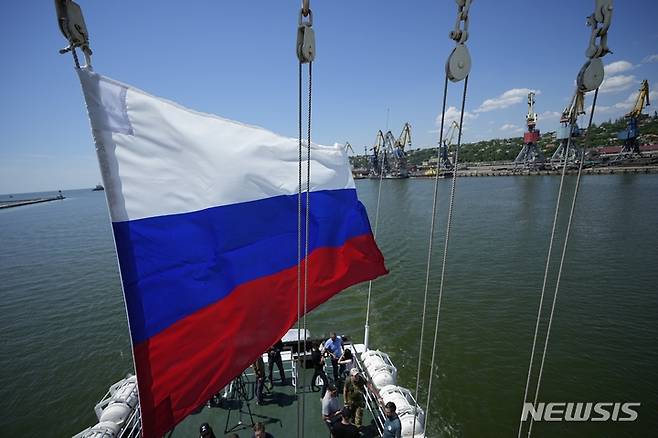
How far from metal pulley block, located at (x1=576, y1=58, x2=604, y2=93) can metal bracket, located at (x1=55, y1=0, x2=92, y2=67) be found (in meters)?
4.39

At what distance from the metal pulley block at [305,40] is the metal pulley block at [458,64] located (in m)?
1.30

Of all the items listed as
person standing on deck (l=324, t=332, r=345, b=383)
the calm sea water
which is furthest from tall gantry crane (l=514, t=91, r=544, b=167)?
person standing on deck (l=324, t=332, r=345, b=383)

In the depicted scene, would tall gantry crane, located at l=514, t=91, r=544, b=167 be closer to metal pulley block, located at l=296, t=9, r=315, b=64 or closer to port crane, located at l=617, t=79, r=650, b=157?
port crane, located at l=617, t=79, r=650, b=157

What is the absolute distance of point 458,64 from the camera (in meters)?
3.10

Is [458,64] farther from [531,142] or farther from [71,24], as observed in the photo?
[531,142]

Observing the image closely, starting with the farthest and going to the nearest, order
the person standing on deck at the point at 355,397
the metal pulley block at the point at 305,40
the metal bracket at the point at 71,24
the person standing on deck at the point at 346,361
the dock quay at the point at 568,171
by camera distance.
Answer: the dock quay at the point at 568,171 → the person standing on deck at the point at 346,361 → the person standing on deck at the point at 355,397 → the metal pulley block at the point at 305,40 → the metal bracket at the point at 71,24

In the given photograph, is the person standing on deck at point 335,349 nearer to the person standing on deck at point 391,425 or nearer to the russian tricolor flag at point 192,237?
the person standing on deck at point 391,425

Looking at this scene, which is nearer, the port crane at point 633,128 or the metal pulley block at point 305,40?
the metal pulley block at point 305,40

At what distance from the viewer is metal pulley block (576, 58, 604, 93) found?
2994 millimetres

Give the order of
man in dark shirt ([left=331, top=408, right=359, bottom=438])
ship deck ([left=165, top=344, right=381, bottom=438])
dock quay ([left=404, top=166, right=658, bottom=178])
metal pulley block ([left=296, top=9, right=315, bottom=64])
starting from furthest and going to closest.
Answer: dock quay ([left=404, top=166, right=658, bottom=178]) → ship deck ([left=165, top=344, right=381, bottom=438]) → man in dark shirt ([left=331, top=408, right=359, bottom=438]) → metal pulley block ([left=296, top=9, right=315, bottom=64])

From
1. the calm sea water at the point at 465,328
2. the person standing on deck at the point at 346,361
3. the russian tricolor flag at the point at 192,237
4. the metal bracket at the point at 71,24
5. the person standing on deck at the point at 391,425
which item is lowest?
the calm sea water at the point at 465,328

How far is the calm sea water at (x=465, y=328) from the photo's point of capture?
451 inches

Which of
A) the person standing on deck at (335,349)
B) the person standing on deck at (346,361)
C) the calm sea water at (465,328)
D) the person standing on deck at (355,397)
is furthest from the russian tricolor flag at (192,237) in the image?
the calm sea water at (465,328)

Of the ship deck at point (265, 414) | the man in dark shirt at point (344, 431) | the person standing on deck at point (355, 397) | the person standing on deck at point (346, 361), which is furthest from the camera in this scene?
the person standing on deck at point (346, 361)
